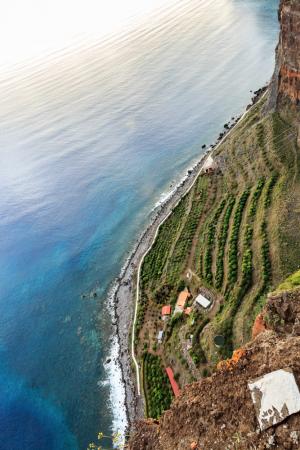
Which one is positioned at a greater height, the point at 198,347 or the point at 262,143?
the point at 262,143

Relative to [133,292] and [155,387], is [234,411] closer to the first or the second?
[155,387]

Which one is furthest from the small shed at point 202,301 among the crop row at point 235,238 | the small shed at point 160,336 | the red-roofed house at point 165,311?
the small shed at point 160,336

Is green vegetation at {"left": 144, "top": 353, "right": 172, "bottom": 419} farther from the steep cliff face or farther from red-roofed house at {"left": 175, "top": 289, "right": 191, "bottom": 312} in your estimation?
the steep cliff face

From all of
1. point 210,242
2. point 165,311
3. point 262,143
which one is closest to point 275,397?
point 165,311

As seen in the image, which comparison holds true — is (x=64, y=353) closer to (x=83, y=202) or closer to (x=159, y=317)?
(x=159, y=317)

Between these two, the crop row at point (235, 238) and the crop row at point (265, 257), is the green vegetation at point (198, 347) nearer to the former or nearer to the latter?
the crop row at point (235, 238)

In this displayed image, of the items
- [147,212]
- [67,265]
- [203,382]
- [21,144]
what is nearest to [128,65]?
[21,144]

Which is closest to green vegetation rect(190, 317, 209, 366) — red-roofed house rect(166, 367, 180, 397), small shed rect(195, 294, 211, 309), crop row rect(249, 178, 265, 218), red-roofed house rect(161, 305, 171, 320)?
small shed rect(195, 294, 211, 309)
